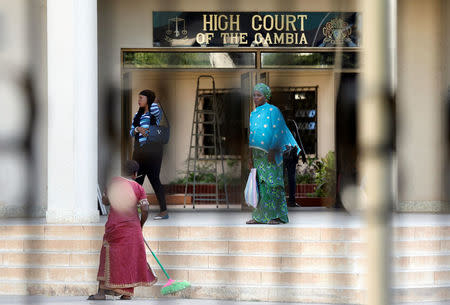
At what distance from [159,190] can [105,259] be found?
6.56 ft

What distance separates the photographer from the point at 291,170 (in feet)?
31.2

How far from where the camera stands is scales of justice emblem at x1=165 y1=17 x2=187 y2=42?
9461 millimetres

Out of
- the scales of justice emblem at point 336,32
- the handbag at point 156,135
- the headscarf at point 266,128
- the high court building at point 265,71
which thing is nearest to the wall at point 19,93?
the high court building at point 265,71

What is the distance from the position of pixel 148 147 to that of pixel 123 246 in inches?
85.2

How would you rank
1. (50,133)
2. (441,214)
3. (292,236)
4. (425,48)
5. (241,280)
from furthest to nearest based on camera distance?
(425,48) < (441,214) < (50,133) < (292,236) < (241,280)

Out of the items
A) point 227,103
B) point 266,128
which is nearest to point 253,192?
point 266,128

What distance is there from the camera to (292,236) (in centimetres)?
675

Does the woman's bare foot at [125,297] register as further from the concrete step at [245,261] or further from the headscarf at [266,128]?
the headscarf at [266,128]

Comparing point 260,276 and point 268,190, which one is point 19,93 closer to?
point 268,190

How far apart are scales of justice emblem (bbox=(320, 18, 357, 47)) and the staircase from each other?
315cm

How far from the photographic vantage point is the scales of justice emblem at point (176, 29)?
946cm

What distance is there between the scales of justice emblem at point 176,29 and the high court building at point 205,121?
0.02 metres

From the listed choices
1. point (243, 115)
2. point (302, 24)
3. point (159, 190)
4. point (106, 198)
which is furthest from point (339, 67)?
point (106, 198)

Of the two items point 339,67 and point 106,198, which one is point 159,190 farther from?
point 339,67
